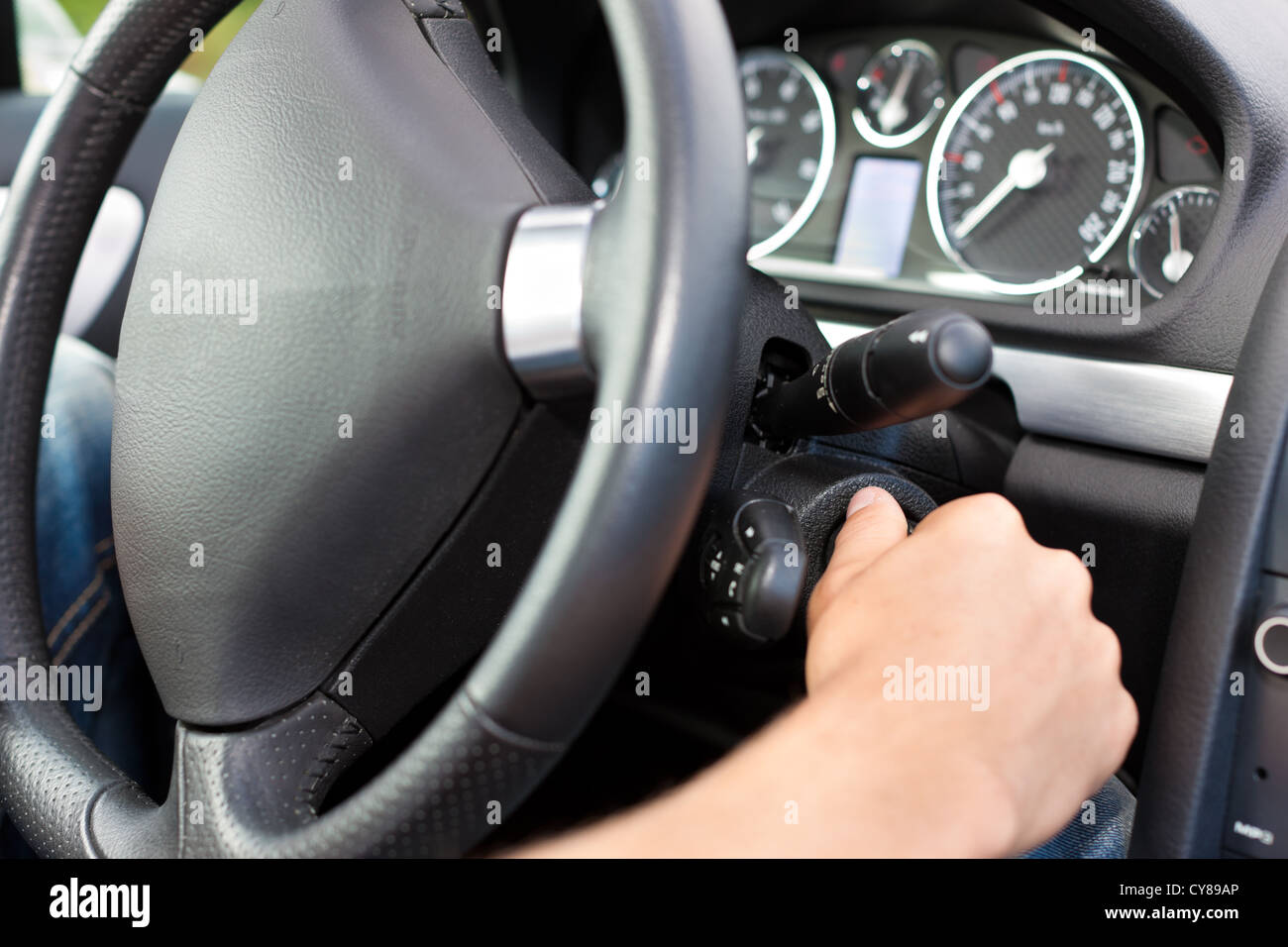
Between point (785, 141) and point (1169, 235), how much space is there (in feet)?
1.82

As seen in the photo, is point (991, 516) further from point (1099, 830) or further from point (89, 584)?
point (89, 584)

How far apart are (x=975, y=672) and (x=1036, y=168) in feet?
2.60

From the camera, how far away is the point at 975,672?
631 millimetres

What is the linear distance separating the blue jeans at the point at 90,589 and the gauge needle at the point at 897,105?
0.80 metres

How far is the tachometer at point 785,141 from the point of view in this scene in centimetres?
145

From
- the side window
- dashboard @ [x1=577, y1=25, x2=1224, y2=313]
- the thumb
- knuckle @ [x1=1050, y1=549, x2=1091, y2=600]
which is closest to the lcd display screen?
dashboard @ [x1=577, y1=25, x2=1224, y2=313]

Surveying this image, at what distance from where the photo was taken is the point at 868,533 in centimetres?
75

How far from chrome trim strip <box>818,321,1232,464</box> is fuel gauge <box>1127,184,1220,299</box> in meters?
0.14

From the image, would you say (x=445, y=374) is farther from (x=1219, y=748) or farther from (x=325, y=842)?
(x=1219, y=748)

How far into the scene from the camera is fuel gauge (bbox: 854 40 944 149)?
1.33 metres

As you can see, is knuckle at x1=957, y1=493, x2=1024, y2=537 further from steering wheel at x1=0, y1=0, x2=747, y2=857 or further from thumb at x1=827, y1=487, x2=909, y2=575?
steering wheel at x1=0, y1=0, x2=747, y2=857

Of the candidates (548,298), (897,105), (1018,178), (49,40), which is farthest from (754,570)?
(49,40)

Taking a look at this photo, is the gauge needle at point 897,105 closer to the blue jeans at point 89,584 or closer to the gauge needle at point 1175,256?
the gauge needle at point 1175,256
